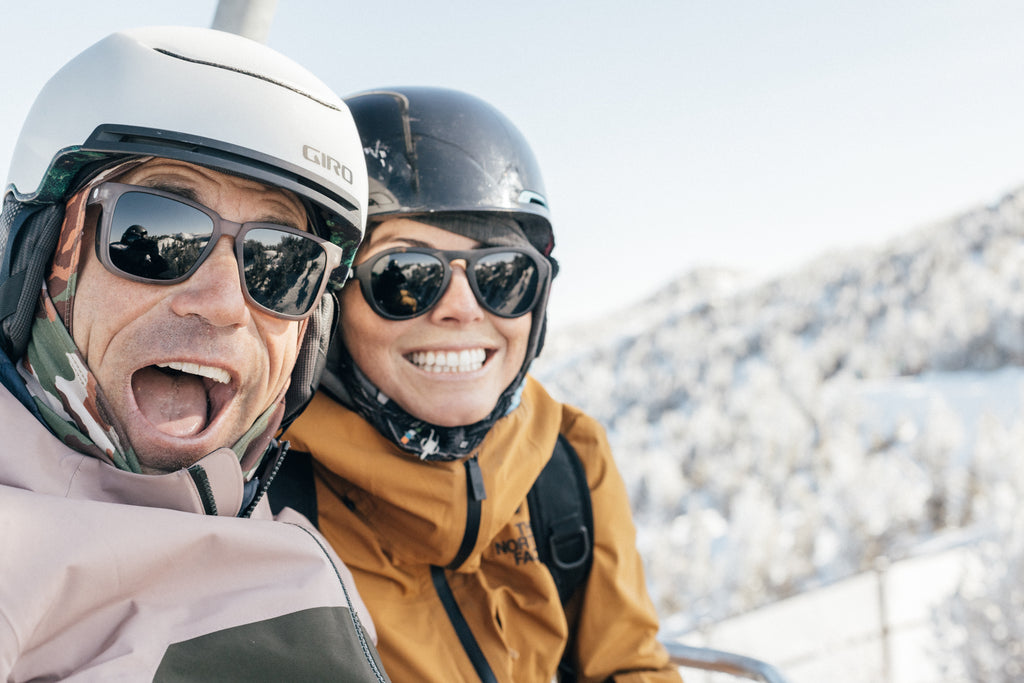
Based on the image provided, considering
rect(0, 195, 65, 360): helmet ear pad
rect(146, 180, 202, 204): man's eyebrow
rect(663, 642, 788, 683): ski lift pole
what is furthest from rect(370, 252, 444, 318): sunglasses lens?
rect(663, 642, 788, 683): ski lift pole

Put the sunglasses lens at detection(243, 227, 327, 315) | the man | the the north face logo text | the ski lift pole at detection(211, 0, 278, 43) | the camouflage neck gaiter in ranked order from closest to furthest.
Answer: the man < the camouflage neck gaiter < the sunglasses lens at detection(243, 227, 327, 315) < the the north face logo text < the ski lift pole at detection(211, 0, 278, 43)

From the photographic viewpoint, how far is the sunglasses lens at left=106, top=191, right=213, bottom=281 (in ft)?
4.46

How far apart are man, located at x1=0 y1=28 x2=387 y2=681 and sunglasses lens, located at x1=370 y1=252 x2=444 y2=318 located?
0.37 metres

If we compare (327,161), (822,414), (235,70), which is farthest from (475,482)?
(822,414)

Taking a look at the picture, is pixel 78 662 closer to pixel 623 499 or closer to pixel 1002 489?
pixel 623 499

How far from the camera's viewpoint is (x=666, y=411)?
54.4 ft

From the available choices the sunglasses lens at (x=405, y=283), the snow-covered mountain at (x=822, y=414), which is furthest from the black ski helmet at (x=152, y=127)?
the snow-covered mountain at (x=822, y=414)

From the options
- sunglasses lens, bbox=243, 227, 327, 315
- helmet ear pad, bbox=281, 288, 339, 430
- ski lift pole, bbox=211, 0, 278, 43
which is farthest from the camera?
ski lift pole, bbox=211, 0, 278, 43

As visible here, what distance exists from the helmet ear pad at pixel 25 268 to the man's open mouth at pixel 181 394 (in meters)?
0.24

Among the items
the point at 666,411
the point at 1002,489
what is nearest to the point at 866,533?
the point at 1002,489

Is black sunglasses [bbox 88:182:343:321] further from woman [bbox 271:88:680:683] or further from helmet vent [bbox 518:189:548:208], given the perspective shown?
helmet vent [bbox 518:189:548:208]

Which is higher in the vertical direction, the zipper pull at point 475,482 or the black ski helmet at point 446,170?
the black ski helmet at point 446,170

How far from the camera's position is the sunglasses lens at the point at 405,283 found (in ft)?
6.73

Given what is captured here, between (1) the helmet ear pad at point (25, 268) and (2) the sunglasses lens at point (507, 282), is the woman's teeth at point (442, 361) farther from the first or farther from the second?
(1) the helmet ear pad at point (25, 268)
